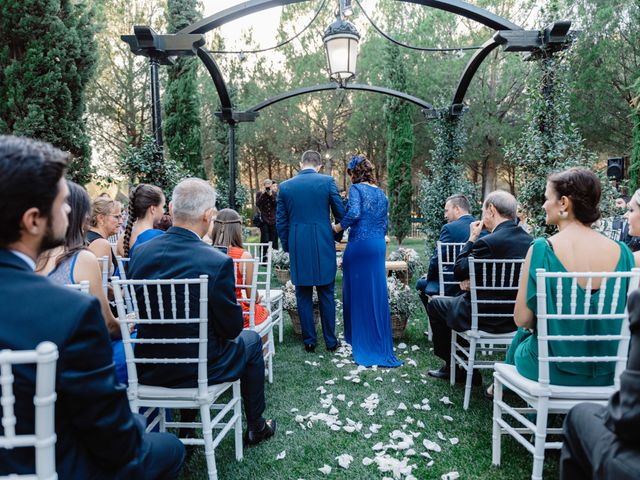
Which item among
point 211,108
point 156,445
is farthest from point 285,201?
point 211,108

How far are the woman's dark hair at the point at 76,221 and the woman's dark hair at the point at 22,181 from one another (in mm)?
1312

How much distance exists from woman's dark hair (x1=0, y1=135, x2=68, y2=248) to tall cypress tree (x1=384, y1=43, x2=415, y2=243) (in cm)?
1509

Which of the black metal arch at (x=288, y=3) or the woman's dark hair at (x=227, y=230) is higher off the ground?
the black metal arch at (x=288, y=3)

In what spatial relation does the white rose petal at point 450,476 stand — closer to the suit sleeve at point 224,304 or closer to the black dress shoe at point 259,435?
the black dress shoe at point 259,435

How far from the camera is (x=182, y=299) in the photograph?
91.3 inches

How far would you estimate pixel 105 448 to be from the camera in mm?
1228

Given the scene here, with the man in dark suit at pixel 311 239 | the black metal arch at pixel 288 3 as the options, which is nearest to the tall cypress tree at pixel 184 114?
the black metal arch at pixel 288 3

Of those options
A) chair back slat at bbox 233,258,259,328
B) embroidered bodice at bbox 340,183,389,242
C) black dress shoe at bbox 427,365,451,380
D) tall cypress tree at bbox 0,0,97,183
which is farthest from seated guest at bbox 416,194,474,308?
tall cypress tree at bbox 0,0,97,183

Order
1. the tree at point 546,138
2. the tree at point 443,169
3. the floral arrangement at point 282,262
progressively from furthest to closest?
the floral arrangement at point 282,262 → the tree at point 443,169 → the tree at point 546,138

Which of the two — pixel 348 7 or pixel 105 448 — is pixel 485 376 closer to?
pixel 105 448

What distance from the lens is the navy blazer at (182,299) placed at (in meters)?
2.32

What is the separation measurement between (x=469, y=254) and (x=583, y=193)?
1.20 m

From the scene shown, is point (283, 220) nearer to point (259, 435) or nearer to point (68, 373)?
point (259, 435)

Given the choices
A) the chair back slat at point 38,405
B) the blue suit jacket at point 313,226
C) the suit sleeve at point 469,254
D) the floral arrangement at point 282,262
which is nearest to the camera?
the chair back slat at point 38,405
